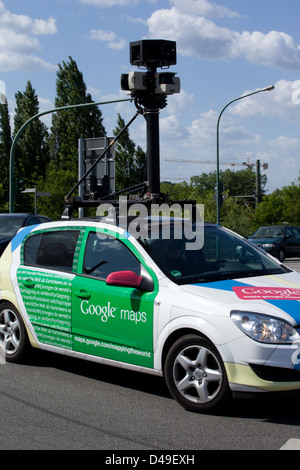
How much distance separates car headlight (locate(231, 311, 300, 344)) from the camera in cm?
463

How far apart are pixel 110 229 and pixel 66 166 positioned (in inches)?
2125

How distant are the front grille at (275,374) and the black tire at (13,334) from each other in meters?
2.94

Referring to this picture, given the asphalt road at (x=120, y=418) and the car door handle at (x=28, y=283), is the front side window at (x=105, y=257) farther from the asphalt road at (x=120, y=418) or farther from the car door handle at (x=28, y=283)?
the asphalt road at (x=120, y=418)

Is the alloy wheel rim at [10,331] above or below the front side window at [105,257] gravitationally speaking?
below

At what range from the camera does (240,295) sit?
16.4 feet

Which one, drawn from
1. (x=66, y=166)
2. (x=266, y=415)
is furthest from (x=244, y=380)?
(x=66, y=166)

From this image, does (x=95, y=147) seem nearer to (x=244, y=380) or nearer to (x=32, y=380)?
(x=32, y=380)

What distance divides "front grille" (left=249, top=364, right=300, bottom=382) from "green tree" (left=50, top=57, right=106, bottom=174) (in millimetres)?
54078

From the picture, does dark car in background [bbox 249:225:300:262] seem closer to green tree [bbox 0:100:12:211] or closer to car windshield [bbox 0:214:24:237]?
car windshield [bbox 0:214:24:237]

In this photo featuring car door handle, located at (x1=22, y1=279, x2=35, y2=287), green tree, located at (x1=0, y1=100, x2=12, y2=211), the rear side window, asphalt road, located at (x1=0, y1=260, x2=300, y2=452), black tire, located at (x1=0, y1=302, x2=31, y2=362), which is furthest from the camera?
green tree, located at (x1=0, y1=100, x2=12, y2=211)

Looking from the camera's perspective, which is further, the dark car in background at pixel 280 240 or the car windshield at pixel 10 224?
the dark car in background at pixel 280 240

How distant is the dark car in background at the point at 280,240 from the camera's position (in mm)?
28125

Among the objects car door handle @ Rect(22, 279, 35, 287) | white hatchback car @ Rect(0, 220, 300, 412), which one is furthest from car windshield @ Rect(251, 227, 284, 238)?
car door handle @ Rect(22, 279, 35, 287)

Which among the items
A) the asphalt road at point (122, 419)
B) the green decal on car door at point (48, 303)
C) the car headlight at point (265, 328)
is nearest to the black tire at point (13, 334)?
the green decal on car door at point (48, 303)
